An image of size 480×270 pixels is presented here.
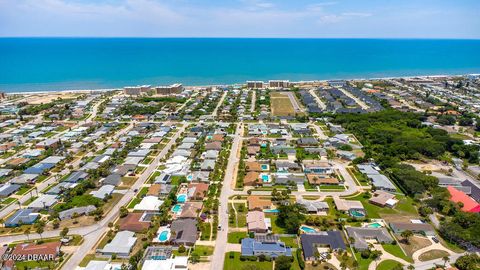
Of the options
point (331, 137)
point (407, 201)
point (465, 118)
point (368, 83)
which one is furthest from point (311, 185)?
point (368, 83)

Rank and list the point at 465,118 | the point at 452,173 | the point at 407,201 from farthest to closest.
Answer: the point at 465,118, the point at 452,173, the point at 407,201

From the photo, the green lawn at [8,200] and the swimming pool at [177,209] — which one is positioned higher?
the swimming pool at [177,209]

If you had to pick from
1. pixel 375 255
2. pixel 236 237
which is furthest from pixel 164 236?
pixel 375 255

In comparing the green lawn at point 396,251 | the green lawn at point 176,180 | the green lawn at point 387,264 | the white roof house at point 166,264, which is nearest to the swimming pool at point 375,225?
the green lawn at point 396,251

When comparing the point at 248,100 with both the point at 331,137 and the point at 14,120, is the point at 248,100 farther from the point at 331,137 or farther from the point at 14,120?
the point at 14,120

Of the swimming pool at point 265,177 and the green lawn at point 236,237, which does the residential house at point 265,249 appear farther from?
the swimming pool at point 265,177

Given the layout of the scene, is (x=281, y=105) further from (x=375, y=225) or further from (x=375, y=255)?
(x=375, y=255)

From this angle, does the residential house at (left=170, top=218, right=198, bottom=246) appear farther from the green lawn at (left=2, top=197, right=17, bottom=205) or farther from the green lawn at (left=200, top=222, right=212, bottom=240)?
the green lawn at (left=2, top=197, right=17, bottom=205)
